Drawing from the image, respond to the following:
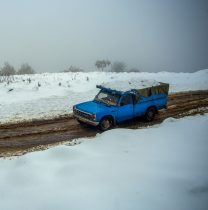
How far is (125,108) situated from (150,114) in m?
2.04

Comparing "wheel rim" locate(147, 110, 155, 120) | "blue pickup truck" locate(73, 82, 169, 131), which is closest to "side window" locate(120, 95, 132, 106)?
"blue pickup truck" locate(73, 82, 169, 131)

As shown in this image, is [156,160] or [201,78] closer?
[156,160]

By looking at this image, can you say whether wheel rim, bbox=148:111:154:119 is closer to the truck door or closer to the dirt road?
the dirt road

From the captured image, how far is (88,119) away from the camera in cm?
1370

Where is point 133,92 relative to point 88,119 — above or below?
above

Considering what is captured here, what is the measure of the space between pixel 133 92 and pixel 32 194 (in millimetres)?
8509

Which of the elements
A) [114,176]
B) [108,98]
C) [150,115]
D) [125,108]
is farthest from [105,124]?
[114,176]

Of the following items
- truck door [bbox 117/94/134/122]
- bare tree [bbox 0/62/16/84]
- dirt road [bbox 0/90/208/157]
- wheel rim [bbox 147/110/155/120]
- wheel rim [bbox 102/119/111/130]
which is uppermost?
bare tree [bbox 0/62/16/84]

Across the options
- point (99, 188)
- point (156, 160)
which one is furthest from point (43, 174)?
point (156, 160)

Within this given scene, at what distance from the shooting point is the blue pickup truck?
13727 millimetres

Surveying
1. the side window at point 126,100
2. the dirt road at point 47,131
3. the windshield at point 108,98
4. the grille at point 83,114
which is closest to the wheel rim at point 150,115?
the dirt road at point 47,131

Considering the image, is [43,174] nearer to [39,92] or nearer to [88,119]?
[88,119]

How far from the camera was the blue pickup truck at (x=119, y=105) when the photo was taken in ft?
45.0

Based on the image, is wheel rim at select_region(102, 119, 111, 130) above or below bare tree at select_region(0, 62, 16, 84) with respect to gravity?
below
